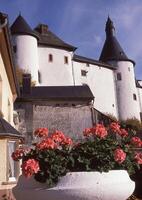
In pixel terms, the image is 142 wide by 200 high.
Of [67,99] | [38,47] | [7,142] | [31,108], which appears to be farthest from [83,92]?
[7,142]

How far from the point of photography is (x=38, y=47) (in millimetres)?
52156

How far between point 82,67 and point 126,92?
9150mm

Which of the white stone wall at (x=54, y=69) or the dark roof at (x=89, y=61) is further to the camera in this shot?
the dark roof at (x=89, y=61)

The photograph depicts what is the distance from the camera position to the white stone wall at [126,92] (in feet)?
193

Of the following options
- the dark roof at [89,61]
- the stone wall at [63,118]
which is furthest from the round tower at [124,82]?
the stone wall at [63,118]

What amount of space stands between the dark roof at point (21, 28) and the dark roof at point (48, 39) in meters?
2.35

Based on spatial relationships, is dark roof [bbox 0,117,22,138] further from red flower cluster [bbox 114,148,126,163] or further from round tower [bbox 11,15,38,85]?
round tower [bbox 11,15,38,85]

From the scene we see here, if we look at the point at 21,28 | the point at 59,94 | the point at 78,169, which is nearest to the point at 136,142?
the point at 78,169

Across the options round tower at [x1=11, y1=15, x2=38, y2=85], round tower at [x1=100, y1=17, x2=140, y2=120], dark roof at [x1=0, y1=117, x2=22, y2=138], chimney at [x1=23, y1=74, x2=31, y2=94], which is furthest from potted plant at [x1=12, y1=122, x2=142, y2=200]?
round tower at [x1=100, y1=17, x2=140, y2=120]

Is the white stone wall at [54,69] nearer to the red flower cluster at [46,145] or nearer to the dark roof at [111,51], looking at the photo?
the dark roof at [111,51]

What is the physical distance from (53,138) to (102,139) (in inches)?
24.6

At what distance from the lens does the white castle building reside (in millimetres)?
49812

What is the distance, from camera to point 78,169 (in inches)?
172

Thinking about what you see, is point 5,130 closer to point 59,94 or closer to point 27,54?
point 59,94
